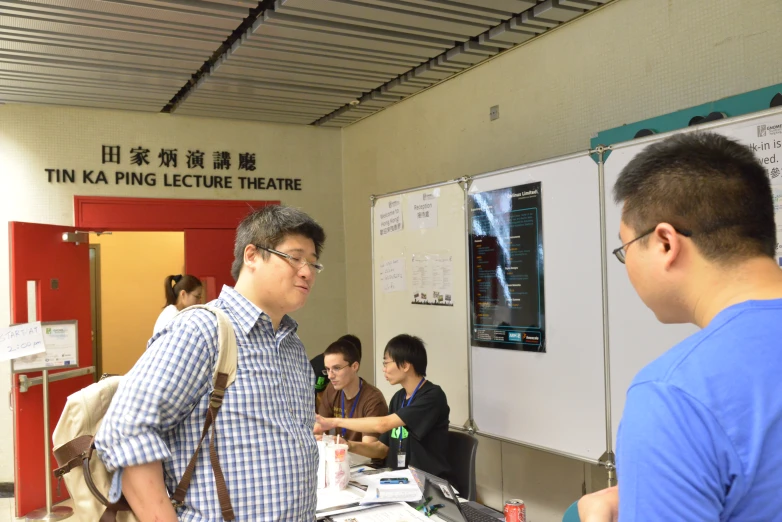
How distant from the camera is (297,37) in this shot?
3994mm

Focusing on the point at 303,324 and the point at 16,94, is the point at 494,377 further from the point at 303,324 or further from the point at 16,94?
the point at 16,94

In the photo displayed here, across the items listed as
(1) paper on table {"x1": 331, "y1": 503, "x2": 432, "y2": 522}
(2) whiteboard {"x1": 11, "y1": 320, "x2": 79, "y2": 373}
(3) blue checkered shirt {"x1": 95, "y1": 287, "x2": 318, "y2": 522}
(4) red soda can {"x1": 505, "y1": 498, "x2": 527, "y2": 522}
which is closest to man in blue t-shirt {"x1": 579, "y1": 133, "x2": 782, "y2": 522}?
(3) blue checkered shirt {"x1": 95, "y1": 287, "x2": 318, "y2": 522}

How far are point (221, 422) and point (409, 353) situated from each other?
6.37 ft

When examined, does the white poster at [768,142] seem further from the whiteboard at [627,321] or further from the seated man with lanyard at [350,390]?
the seated man with lanyard at [350,390]

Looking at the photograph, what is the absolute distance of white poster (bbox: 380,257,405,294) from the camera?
4387 mm

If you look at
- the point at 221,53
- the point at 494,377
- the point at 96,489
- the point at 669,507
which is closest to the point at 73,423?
the point at 96,489

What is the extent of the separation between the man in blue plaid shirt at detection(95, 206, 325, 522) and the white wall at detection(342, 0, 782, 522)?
7.38 feet

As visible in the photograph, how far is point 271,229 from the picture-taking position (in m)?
1.81

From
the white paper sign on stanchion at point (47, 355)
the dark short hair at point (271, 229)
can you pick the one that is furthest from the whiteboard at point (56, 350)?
the dark short hair at point (271, 229)

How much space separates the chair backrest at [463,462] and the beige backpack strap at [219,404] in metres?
1.82

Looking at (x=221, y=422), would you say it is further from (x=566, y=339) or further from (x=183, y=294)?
(x=183, y=294)

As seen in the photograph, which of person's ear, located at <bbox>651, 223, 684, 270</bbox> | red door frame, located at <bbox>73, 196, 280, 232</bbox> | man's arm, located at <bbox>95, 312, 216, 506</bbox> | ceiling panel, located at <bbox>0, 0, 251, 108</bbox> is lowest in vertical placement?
man's arm, located at <bbox>95, 312, 216, 506</bbox>

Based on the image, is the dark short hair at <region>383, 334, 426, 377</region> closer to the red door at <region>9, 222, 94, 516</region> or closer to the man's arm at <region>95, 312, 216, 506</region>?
the man's arm at <region>95, 312, 216, 506</region>

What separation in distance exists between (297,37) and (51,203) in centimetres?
282
